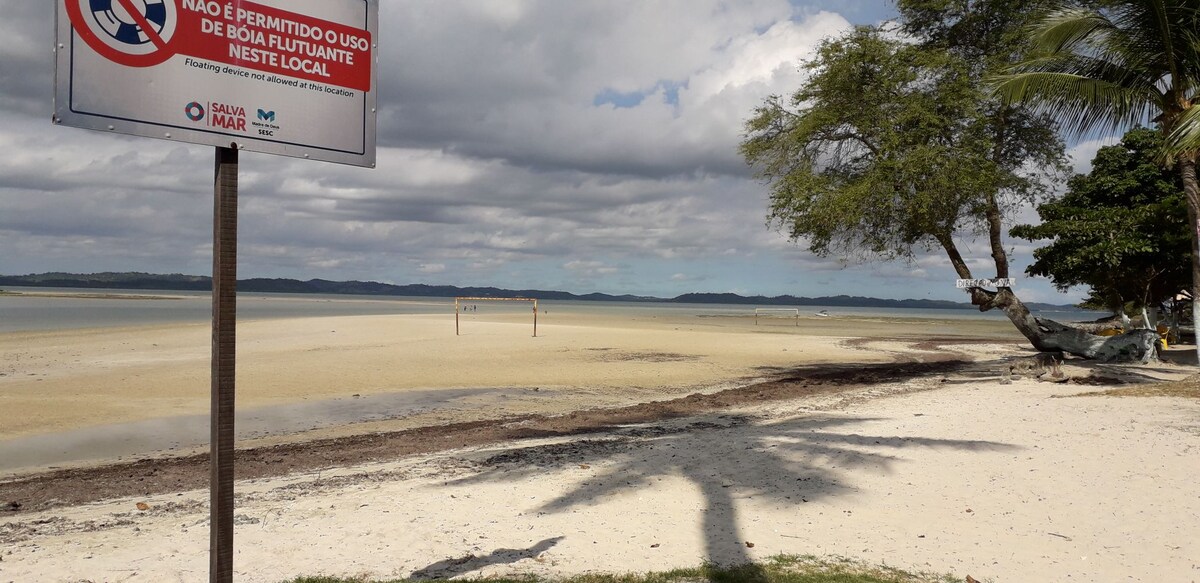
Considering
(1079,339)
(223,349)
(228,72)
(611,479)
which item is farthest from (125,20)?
(1079,339)

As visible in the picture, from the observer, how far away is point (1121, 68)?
14.7 meters

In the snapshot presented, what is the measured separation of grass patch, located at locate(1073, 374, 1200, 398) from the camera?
1206 centimetres

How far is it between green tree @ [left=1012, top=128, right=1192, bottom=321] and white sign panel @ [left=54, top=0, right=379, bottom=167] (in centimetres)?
1680

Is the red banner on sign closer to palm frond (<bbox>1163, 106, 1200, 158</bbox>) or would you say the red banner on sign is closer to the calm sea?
palm frond (<bbox>1163, 106, 1200, 158</bbox>)

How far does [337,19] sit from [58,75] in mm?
1179

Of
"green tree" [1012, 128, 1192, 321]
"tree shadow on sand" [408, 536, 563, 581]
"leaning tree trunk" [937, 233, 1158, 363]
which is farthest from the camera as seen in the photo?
"leaning tree trunk" [937, 233, 1158, 363]

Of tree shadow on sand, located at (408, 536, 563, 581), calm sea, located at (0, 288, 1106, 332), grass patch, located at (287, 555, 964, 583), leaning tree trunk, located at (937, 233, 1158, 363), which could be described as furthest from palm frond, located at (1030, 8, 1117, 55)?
calm sea, located at (0, 288, 1106, 332)

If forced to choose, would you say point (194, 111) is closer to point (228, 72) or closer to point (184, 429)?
point (228, 72)

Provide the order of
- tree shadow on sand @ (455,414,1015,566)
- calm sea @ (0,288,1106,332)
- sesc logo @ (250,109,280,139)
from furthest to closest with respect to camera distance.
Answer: calm sea @ (0,288,1106,332) → tree shadow on sand @ (455,414,1015,566) → sesc logo @ (250,109,280,139)

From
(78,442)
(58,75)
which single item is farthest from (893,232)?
(58,75)

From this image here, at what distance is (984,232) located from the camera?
18859 millimetres

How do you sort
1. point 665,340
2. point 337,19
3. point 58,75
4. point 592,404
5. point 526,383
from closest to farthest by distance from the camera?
1. point 58,75
2. point 337,19
3. point 592,404
4. point 526,383
5. point 665,340

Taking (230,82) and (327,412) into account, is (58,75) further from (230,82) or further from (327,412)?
(327,412)

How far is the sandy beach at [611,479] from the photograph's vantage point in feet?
17.7
